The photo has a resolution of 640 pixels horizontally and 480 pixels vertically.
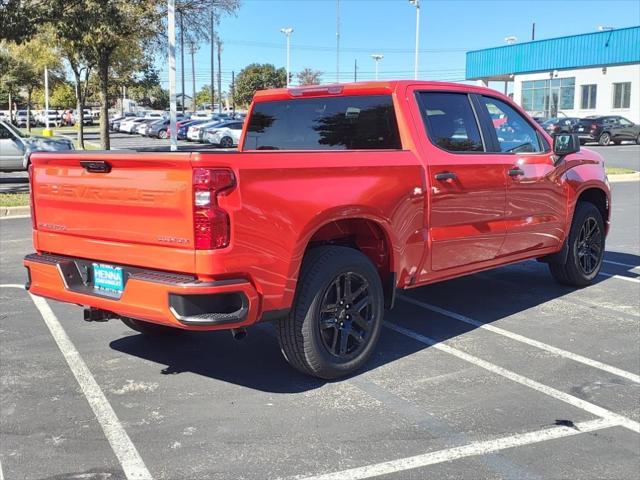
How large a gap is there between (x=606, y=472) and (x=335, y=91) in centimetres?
333

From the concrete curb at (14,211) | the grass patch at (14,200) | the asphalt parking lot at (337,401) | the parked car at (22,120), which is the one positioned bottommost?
the asphalt parking lot at (337,401)

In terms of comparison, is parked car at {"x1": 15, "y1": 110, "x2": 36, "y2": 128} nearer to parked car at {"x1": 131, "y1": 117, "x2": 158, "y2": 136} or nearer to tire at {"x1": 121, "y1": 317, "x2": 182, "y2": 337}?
parked car at {"x1": 131, "y1": 117, "x2": 158, "y2": 136}

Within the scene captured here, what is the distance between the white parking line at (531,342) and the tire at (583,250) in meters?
1.47

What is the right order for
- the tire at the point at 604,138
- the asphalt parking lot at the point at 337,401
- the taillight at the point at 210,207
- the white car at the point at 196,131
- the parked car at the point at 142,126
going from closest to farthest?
the asphalt parking lot at the point at 337,401 → the taillight at the point at 210,207 → the tire at the point at 604,138 → the white car at the point at 196,131 → the parked car at the point at 142,126

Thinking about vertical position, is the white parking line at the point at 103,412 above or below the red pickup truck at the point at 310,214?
below

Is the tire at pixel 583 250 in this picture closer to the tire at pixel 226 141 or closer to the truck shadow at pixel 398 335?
the truck shadow at pixel 398 335

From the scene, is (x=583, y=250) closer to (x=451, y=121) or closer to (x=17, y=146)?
(x=451, y=121)

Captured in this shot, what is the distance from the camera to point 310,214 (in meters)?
4.09

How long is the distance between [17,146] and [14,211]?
6457mm

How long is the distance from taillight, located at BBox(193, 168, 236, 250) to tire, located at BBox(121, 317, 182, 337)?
191 cm

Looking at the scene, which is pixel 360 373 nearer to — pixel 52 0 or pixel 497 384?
pixel 497 384

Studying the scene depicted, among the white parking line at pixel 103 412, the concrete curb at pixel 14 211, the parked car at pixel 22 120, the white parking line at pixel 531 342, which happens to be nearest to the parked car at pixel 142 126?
the parked car at pixel 22 120

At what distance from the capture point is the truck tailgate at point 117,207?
12.1 ft

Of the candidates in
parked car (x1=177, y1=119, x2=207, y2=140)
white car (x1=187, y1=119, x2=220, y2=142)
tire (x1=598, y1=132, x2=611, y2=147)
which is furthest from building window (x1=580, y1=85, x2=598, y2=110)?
parked car (x1=177, y1=119, x2=207, y2=140)
